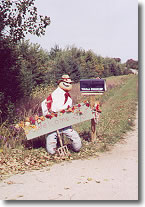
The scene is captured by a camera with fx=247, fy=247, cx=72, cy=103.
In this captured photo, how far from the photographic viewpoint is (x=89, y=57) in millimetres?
28094

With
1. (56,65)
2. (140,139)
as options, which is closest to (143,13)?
(140,139)

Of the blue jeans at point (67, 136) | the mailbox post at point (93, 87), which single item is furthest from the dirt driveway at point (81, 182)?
the mailbox post at point (93, 87)

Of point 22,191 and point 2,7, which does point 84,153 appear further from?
point 2,7

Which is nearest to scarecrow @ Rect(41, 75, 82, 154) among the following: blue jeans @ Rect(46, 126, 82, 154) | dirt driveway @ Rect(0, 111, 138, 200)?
blue jeans @ Rect(46, 126, 82, 154)

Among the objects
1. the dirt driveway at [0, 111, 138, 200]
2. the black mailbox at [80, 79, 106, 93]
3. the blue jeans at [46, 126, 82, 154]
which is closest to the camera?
the dirt driveway at [0, 111, 138, 200]

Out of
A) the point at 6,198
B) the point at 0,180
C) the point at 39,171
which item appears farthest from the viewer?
the point at 39,171

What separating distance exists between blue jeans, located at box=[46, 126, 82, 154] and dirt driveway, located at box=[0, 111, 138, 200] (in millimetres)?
462

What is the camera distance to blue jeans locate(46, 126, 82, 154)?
17.1ft

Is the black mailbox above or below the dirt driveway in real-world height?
above

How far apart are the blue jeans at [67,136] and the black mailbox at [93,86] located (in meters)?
1.05

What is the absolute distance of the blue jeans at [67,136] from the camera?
5.21m

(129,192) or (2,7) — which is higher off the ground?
(2,7)

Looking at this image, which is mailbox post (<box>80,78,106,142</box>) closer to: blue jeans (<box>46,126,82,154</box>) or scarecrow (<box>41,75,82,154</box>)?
scarecrow (<box>41,75,82,154</box>)

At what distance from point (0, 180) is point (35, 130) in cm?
125
